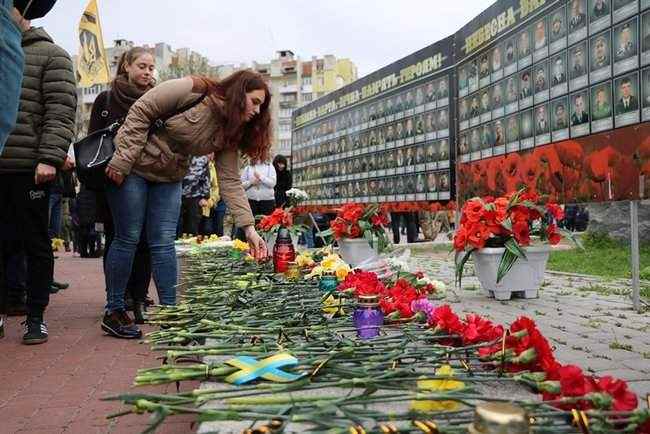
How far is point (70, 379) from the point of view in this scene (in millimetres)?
2941

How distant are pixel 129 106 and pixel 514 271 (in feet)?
10.2

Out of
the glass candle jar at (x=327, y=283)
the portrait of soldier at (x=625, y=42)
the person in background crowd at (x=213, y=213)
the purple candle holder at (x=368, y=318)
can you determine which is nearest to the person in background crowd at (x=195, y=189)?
the person in background crowd at (x=213, y=213)

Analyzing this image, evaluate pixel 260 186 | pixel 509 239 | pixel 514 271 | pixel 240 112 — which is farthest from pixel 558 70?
pixel 260 186

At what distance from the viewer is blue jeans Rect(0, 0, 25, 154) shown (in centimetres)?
149

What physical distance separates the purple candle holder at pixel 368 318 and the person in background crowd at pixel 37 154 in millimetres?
2066

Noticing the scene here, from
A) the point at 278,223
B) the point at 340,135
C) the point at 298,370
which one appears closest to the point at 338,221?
the point at 278,223

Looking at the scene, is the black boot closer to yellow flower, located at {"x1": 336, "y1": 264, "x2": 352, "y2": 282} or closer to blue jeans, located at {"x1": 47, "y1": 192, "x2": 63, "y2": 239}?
yellow flower, located at {"x1": 336, "y1": 264, "x2": 352, "y2": 282}

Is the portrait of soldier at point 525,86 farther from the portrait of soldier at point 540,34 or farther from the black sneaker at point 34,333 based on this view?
the black sneaker at point 34,333

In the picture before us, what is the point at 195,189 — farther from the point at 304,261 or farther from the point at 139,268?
the point at 139,268

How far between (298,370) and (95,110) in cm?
297

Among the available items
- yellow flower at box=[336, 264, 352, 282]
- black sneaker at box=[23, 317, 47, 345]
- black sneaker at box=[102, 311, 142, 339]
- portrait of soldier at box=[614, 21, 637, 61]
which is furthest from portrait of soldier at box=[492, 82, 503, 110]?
black sneaker at box=[23, 317, 47, 345]

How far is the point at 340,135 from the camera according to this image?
12570 mm

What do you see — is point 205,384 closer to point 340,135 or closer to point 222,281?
point 222,281

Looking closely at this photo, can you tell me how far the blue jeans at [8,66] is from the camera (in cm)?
149
